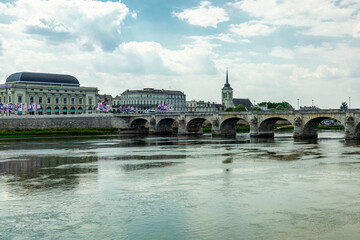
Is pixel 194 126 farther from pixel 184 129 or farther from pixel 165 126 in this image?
pixel 165 126

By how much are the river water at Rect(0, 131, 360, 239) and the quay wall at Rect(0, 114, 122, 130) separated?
7106 centimetres

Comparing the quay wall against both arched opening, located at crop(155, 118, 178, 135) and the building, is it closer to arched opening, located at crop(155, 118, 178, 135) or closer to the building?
arched opening, located at crop(155, 118, 178, 135)

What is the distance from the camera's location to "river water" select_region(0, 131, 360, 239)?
68.2ft

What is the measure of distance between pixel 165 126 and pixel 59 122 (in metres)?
28.4

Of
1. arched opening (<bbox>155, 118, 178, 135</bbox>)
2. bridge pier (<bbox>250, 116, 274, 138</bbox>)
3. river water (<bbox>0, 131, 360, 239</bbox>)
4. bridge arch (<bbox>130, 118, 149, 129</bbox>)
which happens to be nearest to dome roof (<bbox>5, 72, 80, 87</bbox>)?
bridge arch (<bbox>130, 118, 149, 129</bbox>)

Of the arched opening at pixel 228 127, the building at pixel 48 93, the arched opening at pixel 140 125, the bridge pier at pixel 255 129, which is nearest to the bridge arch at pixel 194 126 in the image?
the arched opening at pixel 228 127

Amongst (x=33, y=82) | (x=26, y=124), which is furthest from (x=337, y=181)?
(x=33, y=82)

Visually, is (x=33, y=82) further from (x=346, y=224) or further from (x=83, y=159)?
(x=346, y=224)

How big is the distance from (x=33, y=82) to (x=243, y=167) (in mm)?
126583

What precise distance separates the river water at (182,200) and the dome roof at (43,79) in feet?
377

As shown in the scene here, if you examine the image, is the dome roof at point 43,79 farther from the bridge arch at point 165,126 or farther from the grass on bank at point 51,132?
the bridge arch at point 165,126

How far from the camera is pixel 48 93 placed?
155m

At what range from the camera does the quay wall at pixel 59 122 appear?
368 ft

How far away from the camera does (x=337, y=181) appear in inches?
1291
